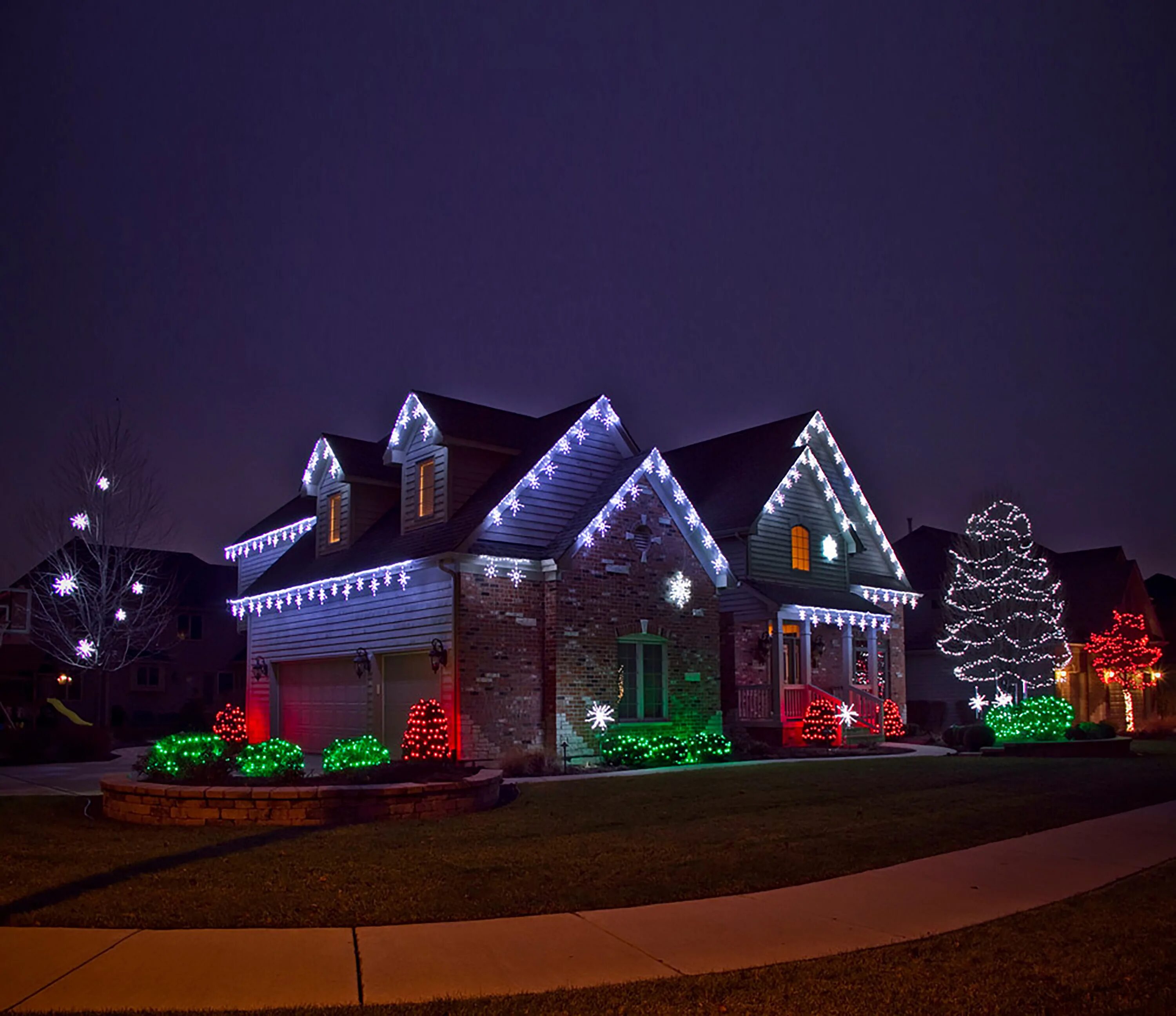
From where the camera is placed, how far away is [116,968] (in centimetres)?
586

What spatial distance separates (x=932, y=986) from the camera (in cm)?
569

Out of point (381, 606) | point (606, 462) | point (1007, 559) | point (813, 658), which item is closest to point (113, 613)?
point (381, 606)

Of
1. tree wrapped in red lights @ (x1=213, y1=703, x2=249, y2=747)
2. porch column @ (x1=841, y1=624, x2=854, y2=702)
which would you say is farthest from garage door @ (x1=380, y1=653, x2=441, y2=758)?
porch column @ (x1=841, y1=624, x2=854, y2=702)

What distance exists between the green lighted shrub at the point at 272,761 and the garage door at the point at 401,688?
6.49 m

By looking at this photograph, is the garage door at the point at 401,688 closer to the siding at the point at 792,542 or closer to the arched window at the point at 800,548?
the siding at the point at 792,542

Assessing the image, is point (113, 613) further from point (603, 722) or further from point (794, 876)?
point (794, 876)

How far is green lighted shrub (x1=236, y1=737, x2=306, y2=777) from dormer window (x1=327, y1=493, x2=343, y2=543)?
11051 millimetres

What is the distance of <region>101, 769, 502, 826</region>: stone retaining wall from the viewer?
1096cm

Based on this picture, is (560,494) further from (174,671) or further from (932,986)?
(174,671)

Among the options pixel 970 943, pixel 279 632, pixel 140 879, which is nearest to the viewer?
pixel 970 943

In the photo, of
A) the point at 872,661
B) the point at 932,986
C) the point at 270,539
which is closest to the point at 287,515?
the point at 270,539

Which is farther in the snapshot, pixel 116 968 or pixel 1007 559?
pixel 1007 559

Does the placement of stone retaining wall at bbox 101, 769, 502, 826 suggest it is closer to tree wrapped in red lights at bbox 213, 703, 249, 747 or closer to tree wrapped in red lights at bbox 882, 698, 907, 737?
tree wrapped in red lights at bbox 213, 703, 249, 747

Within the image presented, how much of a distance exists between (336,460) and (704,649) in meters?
9.46
